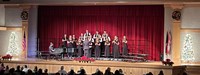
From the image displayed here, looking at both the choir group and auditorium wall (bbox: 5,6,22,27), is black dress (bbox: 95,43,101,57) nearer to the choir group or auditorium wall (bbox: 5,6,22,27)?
the choir group

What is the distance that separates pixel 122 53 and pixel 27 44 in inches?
256

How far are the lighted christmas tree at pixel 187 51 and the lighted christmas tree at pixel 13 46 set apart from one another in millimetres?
10984

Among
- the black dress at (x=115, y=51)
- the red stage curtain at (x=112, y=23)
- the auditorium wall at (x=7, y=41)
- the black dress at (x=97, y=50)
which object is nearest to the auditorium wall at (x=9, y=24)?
the auditorium wall at (x=7, y=41)

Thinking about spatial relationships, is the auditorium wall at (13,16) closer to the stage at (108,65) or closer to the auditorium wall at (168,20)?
the stage at (108,65)

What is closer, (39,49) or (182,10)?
(182,10)

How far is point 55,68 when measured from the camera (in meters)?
21.7

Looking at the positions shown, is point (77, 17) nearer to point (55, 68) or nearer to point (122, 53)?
point (122, 53)

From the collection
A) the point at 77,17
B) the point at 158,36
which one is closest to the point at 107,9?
the point at 77,17

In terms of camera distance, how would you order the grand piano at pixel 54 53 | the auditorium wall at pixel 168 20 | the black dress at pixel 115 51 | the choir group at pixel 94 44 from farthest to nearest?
the choir group at pixel 94 44
the black dress at pixel 115 51
the auditorium wall at pixel 168 20
the grand piano at pixel 54 53

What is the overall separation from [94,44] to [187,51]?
582 centimetres

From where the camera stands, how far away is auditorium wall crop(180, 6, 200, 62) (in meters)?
23.6

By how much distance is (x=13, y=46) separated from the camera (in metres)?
27.3

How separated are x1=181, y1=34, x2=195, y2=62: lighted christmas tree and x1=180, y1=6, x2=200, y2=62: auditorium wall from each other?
0.13m

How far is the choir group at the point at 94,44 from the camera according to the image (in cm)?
2495
